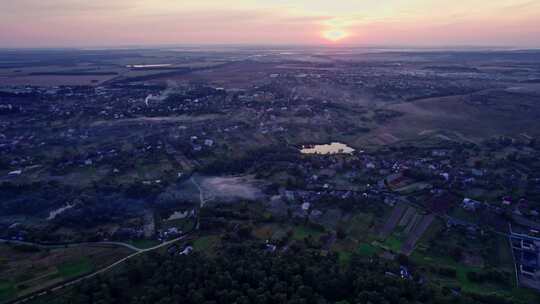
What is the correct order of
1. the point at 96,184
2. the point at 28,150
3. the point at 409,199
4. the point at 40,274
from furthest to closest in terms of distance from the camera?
the point at 28,150, the point at 96,184, the point at 409,199, the point at 40,274

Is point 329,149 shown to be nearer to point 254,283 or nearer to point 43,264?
point 254,283

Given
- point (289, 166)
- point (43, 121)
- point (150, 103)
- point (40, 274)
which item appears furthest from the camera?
point (150, 103)

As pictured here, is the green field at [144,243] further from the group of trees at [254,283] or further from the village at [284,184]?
the group of trees at [254,283]

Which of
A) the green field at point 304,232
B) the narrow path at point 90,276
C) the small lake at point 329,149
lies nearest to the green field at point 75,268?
the narrow path at point 90,276

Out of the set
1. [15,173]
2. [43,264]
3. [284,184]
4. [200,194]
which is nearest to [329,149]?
[284,184]

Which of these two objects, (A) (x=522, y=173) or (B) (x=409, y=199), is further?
(A) (x=522, y=173)

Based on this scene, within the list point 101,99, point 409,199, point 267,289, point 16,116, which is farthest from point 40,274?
point 101,99

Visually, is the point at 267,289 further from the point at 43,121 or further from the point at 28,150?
the point at 43,121
